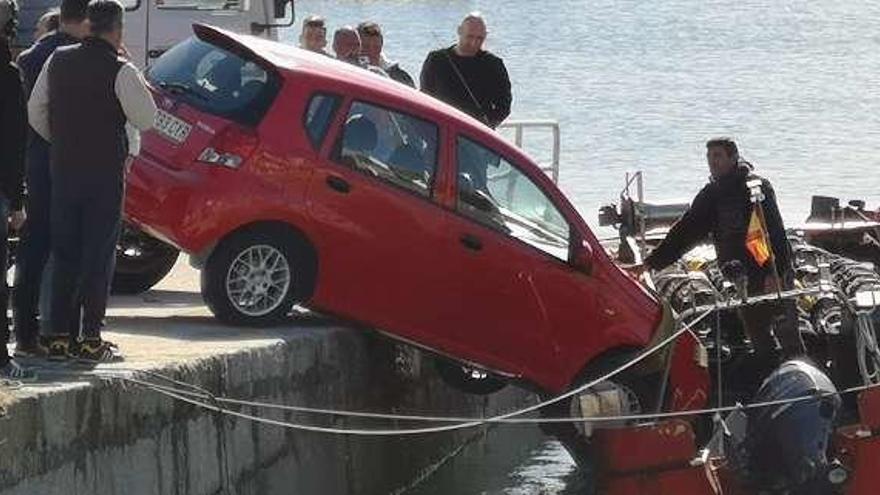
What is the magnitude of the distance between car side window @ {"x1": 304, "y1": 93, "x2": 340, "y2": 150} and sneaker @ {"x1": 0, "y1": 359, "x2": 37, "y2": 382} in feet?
10.4

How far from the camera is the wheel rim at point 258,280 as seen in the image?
1346 centimetres

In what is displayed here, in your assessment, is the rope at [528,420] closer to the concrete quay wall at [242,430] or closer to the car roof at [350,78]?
the concrete quay wall at [242,430]

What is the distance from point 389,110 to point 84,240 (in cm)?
267

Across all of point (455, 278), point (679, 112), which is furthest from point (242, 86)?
point (679, 112)

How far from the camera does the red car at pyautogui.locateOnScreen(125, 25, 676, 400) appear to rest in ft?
44.1

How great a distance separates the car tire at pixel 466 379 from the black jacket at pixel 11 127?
194 inches

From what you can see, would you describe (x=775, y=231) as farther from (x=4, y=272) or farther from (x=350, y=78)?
(x=4, y=272)

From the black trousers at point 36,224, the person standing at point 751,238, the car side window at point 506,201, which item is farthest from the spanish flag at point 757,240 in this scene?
the black trousers at point 36,224

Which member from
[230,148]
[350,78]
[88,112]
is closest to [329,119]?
[350,78]

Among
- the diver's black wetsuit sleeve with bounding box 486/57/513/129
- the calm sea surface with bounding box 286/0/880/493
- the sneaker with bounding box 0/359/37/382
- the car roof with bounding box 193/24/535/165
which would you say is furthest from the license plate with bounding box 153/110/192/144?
the diver's black wetsuit sleeve with bounding box 486/57/513/129

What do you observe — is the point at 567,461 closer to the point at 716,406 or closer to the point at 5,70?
the point at 716,406

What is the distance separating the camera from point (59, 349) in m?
11.4

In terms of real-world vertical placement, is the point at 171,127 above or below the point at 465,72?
below

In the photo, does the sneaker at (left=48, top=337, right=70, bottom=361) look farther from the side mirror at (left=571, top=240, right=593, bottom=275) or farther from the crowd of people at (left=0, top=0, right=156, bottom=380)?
the side mirror at (left=571, top=240, right=593, bottom=275)
